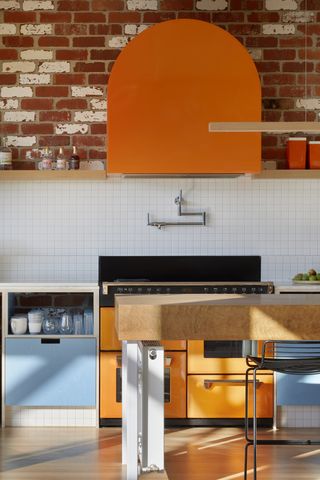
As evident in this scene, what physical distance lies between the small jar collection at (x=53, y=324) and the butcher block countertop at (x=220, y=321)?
268cm

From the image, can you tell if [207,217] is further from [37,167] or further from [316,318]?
[316,318]

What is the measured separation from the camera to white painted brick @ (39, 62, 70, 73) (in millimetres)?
5797

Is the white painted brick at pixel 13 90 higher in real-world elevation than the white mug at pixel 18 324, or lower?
higher

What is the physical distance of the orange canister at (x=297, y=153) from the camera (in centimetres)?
568

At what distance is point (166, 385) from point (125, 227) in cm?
119

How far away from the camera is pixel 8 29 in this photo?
5.79 m

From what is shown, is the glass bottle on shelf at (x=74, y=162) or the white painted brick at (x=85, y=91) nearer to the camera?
the glass bottle on shelf at (x=74, y=162)

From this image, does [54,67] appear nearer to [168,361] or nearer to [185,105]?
[185,105]

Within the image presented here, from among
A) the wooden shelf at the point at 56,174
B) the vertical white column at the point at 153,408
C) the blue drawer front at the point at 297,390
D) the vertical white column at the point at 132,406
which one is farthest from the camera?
the wooden shelf at the point at 56,174

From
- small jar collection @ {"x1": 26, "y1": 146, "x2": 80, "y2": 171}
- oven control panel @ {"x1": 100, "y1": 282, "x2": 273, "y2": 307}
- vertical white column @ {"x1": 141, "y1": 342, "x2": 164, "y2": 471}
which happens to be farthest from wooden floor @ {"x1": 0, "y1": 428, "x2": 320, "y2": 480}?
small jar collection @ {"x1": 26, "y1": 146, "x2": 80, "y2": 171}

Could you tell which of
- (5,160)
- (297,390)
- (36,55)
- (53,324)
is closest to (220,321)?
(297,390)

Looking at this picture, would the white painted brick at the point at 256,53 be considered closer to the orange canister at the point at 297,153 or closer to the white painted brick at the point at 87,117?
the orange canister at the point at 297,153

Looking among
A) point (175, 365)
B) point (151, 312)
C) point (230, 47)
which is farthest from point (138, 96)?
point (151, 312)

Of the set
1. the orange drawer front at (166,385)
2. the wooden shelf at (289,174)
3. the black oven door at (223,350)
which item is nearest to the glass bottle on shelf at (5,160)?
the orange drawer front at (166,385)
